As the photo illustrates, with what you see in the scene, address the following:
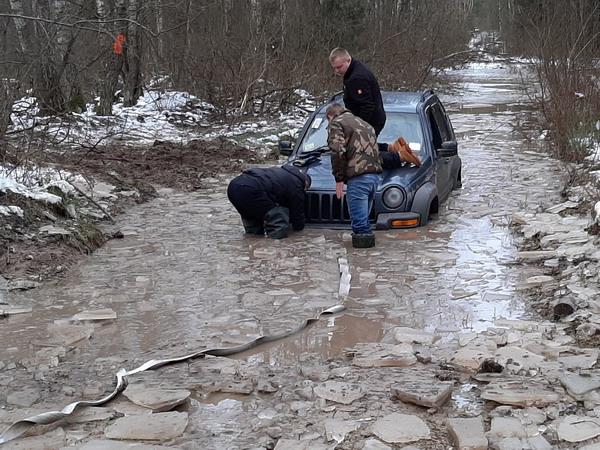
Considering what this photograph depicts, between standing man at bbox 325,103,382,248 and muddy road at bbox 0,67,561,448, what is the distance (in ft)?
0.89

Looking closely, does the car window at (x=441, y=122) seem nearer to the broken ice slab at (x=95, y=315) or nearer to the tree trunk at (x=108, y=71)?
the broken ice slab at (x=95, y=315)

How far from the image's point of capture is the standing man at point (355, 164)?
8.52 meters

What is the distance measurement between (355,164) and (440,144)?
7.89 ft

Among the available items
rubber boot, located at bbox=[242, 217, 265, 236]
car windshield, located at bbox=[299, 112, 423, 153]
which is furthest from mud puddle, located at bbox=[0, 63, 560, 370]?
car windshield, located at bbox=[299, 112, 423, 153]

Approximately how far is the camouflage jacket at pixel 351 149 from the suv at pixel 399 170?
0.76 m

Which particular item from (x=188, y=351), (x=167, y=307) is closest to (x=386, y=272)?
(x=167, y=307)

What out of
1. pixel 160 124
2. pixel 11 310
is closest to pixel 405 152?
pixel 11 310

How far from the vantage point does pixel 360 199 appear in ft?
28.6

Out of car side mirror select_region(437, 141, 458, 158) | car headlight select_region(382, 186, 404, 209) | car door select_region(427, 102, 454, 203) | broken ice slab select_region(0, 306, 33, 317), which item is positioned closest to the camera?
broken ice slab select_region(0, 306, 33, 317)

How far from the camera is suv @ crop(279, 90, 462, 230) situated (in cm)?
935

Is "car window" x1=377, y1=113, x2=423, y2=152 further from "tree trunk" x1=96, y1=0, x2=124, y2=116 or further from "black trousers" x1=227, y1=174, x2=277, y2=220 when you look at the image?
"tree trunk" x1=96, y1=0, x2=124, y2=116

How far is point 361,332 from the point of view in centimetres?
629

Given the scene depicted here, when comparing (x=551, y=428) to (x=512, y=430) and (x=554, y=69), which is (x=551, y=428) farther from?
(x=554, y=69)

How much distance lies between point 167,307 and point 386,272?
7.42 ft
